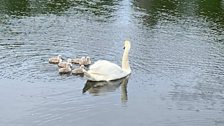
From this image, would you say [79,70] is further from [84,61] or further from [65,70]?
[84,61]

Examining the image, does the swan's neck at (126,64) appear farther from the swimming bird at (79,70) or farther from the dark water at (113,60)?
the swimming bird at (79,70)

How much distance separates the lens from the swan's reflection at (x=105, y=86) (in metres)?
16.0

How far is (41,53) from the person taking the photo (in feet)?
63.0

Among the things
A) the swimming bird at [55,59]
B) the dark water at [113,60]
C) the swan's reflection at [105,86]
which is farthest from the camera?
the swimming bird at [55,59]

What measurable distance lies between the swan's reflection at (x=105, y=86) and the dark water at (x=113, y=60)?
3 centimetres

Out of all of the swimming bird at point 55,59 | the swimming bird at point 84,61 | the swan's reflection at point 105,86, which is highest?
the swimming bird at point 55,59

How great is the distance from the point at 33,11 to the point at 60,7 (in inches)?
74.4

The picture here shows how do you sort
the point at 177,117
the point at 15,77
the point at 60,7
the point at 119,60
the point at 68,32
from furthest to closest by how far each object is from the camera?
the point at 60,7, the point at 68,32, the point at 119,60, the point at 15,77, the point at 177,117

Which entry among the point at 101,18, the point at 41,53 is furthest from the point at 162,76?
the point at 101,18

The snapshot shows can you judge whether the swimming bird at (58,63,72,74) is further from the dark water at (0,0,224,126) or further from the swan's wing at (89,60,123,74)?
the swan's wing at (89,60,123,74)

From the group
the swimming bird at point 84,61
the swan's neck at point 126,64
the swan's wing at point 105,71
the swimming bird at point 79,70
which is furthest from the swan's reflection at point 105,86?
the swimming bird at point 84,61

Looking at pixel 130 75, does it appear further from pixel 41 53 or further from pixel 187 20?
pixel 187 20

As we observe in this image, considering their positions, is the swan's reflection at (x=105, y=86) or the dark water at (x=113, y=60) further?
the swan's reflection at (x=105, y=86)

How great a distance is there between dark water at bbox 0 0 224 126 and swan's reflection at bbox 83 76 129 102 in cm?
3
